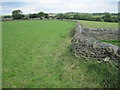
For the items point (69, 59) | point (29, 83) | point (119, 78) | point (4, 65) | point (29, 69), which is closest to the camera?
point (119, 78)

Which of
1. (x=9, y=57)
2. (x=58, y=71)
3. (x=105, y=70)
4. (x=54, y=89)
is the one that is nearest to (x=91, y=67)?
(x=105, y=70)

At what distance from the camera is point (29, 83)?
18.4 feet

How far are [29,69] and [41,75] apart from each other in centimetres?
103

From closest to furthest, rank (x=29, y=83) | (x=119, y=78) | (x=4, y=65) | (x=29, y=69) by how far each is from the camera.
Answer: (x=119, y=78) → (x=29, y=83) → (x=29, y=69) → (x=4, y=65)

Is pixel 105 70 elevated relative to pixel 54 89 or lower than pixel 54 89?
elevated

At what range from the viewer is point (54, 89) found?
5211 millimetres

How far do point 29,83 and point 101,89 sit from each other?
2.93 m

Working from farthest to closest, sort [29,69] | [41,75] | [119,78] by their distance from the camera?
1. [29,69]
2. [41,75]
3. [119,78]

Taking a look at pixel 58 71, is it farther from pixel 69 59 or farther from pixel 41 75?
pixel 69 59

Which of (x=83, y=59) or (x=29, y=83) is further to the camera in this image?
(x=83, y=59)

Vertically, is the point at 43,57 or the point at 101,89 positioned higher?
the point at 43,57

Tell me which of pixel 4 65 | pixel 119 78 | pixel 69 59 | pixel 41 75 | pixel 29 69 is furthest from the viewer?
pixel 69 59

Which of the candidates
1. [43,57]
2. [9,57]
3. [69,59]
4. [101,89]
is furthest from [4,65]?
[101,89]

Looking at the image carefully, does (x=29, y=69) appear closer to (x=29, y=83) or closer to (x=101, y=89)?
(x=29, y=83)
